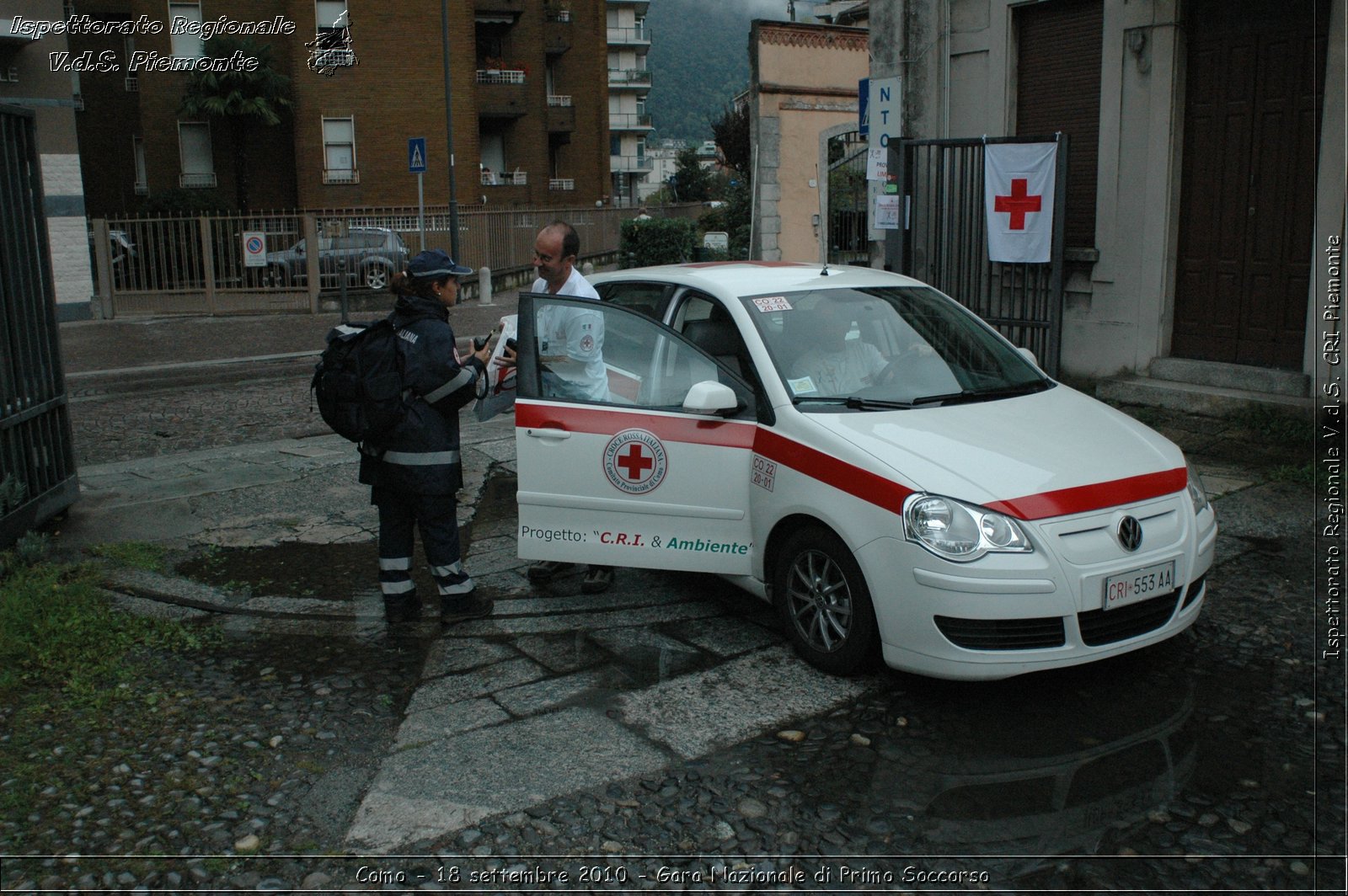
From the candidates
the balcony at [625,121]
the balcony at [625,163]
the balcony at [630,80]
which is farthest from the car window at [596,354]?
the balcony at [630,80]

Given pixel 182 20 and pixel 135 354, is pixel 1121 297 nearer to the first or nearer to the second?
pixel 135 354

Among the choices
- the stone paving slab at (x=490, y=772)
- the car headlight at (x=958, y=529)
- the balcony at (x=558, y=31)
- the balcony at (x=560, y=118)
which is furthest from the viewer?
the balcony at (x=558, y=31)

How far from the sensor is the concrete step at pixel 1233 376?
8.76 metres

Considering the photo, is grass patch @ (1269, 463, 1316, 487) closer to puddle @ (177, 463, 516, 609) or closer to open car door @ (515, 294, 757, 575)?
open car door @ (515, 294, 757, 575)

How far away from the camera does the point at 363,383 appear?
5336 mm

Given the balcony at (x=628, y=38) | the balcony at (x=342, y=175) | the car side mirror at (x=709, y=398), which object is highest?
the balcony at (x=628, y=38)

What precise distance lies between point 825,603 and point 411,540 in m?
2.16

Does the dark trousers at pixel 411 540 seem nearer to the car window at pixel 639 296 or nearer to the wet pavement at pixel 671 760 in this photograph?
the wet pavement at pixel 671 760

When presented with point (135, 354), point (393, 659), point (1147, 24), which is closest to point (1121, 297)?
point (1147, 24)

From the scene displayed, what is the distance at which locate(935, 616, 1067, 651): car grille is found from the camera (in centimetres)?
434

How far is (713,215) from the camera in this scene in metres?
30.7

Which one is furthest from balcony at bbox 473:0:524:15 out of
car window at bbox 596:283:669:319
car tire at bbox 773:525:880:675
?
car tire at bbox 773:525:880:675

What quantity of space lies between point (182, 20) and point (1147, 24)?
31500 millimetres

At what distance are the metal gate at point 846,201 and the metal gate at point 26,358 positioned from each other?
619 inches
